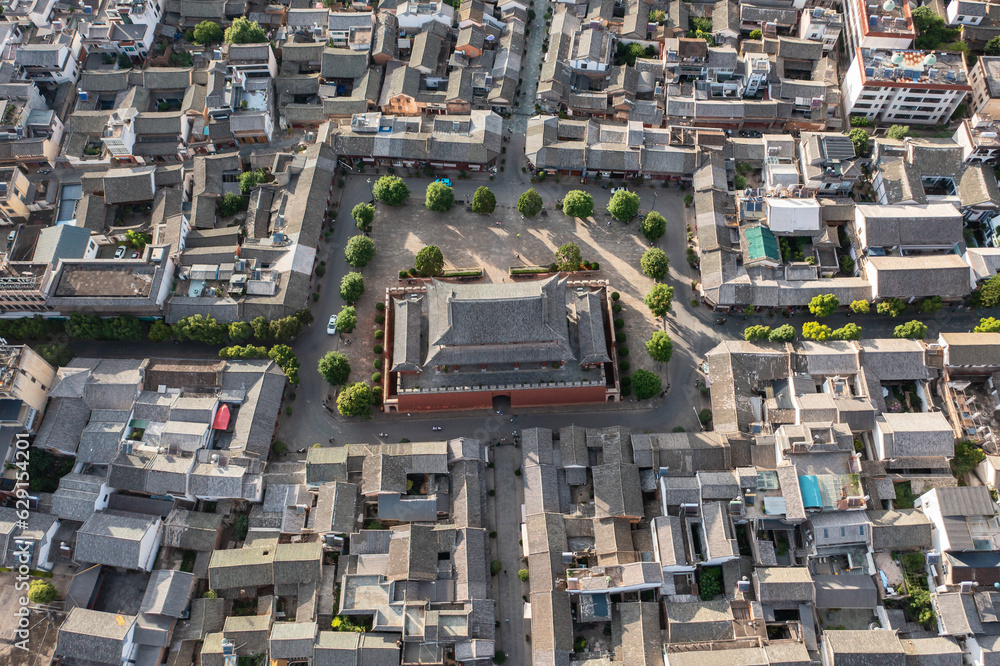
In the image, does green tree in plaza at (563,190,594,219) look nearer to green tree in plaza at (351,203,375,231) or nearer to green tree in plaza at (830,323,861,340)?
green tree in plaza at (351,203,375,231)

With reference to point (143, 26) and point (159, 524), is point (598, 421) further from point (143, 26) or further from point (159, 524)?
point (143, 26)

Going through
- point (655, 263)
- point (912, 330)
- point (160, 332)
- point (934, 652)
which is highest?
point (655, 263)

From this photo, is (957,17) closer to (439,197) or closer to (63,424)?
(439,197)

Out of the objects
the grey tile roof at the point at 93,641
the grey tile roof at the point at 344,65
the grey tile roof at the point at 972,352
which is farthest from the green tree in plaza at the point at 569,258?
the grey tile roof at the point at 93,641

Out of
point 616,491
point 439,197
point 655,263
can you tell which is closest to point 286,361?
point 439,197

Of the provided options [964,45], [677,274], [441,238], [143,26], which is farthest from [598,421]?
[143,26]
